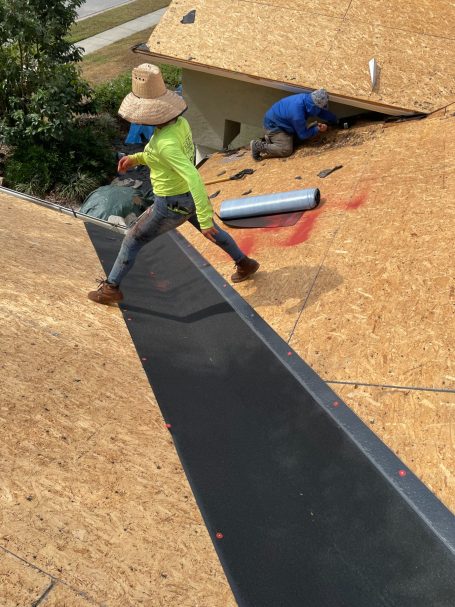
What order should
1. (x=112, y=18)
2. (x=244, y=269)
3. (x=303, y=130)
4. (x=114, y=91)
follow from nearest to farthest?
1. (x=244, y=269)
2. (x=303, y=130)
3. (x=114, y=91)
4. (x=112, y=18)

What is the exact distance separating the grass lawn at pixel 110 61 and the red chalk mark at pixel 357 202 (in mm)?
16962

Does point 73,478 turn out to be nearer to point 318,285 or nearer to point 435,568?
point 435,568

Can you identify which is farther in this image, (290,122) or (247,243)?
(290,122)

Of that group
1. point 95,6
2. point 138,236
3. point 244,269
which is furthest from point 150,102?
point 95,6

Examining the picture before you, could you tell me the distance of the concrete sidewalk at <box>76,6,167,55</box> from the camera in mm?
24969

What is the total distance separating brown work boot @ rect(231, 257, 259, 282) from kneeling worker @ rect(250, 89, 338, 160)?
436cm

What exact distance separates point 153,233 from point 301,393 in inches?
82.3

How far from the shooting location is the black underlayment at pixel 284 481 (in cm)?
314

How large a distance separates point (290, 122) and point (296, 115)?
0.17 meters

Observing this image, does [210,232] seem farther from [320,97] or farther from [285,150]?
[285,150]

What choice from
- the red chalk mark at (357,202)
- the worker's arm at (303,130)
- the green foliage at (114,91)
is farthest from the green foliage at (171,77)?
the red chalk mark at (357,202)

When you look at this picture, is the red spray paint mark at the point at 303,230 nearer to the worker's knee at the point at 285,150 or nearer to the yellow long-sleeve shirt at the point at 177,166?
the yellow long-sleeve shirt at the point at 177,166

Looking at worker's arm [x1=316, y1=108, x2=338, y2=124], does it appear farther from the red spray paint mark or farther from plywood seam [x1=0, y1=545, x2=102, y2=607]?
plywood seam [x1=0, y1=545, x2=102, y2=607]

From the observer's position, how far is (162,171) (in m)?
5.05
